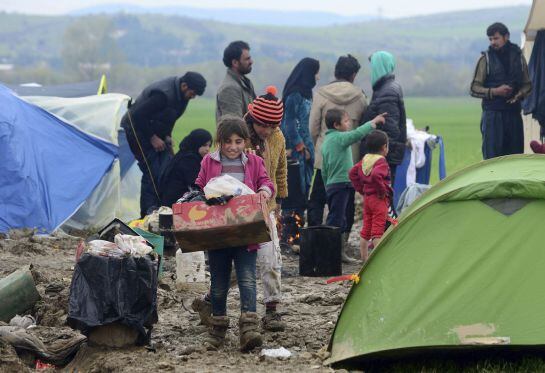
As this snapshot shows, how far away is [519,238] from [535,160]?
72 cm

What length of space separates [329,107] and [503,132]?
7.21 ft

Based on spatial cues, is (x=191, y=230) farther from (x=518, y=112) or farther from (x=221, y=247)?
(x=518, y=112)

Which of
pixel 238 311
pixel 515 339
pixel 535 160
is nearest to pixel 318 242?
pixel 238 311

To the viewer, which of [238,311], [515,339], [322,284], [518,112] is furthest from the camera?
[518,112]

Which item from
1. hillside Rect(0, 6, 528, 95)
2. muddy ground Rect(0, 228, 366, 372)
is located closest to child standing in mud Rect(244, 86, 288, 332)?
muddy ground Rect(0, 228, 366, 372)

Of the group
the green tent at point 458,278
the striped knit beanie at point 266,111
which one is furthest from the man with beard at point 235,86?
the green tent at point 458,278

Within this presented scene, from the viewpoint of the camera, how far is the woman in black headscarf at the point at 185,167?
10836 mm

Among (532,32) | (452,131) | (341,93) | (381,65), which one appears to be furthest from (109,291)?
(452,131)

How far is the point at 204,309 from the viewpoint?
773cm

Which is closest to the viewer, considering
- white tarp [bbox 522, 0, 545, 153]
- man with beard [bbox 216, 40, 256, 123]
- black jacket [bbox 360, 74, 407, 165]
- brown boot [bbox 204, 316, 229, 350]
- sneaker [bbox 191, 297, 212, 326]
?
brown boot [bbox 204, 316, 229, 350]

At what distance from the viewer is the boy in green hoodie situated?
1075 cm

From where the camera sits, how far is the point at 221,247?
22.7ft

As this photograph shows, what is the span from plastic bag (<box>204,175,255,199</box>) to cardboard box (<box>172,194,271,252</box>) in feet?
0.25

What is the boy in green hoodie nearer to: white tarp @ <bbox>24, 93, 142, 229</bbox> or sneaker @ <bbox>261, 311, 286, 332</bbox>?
sneaker @ <bbox>261, 311, 286, 332</bbox>
